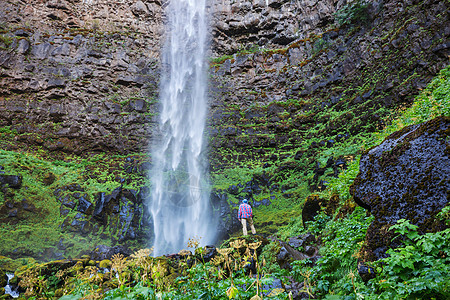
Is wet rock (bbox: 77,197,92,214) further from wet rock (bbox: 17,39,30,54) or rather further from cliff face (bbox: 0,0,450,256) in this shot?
wet rock (bbox: 17,39,30,54)

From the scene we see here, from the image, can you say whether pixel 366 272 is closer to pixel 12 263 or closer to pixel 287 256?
pixel 287 256

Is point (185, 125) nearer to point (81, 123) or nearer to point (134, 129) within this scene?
point (134, 129)

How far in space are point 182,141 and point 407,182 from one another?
14.6 meters

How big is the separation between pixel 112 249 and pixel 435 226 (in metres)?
8.14

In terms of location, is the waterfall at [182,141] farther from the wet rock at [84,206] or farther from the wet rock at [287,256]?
the wet rock at [287,256]

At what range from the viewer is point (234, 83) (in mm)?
17906

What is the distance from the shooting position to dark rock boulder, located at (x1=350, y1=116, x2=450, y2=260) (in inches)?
81.7

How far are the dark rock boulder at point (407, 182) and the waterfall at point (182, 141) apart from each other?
8.06 meters

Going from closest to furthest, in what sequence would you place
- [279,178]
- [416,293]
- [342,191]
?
[416,293], [342,191], [279,178]

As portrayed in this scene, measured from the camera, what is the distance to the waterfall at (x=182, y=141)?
35.8 ft

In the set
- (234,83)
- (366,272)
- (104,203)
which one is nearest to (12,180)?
(104,203)

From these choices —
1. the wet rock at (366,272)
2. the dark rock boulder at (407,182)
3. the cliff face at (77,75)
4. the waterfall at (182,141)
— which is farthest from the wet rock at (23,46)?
the wet rock at (366,272)

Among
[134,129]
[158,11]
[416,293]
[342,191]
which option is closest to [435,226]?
[416,293]

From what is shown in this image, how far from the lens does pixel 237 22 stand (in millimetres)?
20203
